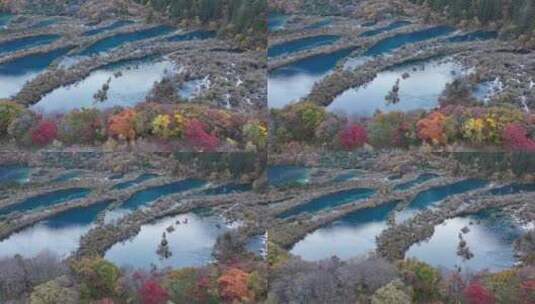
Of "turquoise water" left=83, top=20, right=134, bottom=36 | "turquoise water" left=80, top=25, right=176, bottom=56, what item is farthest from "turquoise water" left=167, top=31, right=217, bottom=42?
"turquoise water" left=83, top=20, right=134, bottom=36

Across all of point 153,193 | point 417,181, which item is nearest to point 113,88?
point 153,193

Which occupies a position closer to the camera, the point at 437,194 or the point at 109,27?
the point at 437,194

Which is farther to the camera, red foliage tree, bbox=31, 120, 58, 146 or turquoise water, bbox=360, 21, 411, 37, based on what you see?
turquoise water, bbox=360, 21, 411, 37

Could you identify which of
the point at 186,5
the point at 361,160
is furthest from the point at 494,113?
the point at 186,5

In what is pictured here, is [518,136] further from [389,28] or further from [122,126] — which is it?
[122,126]

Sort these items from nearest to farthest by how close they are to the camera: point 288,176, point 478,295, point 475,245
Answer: point 478,295 → point 475,245 → point 288,176

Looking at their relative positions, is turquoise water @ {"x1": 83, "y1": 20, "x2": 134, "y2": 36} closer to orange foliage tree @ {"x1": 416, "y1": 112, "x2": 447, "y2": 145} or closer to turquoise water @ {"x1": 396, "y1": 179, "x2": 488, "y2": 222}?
orange foliage tree @ {"x1": 416, "y1": 112, "x2": 447, "y2": 145}

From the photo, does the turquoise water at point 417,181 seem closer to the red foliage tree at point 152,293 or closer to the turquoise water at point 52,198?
the red foliage tree at point 152,293
